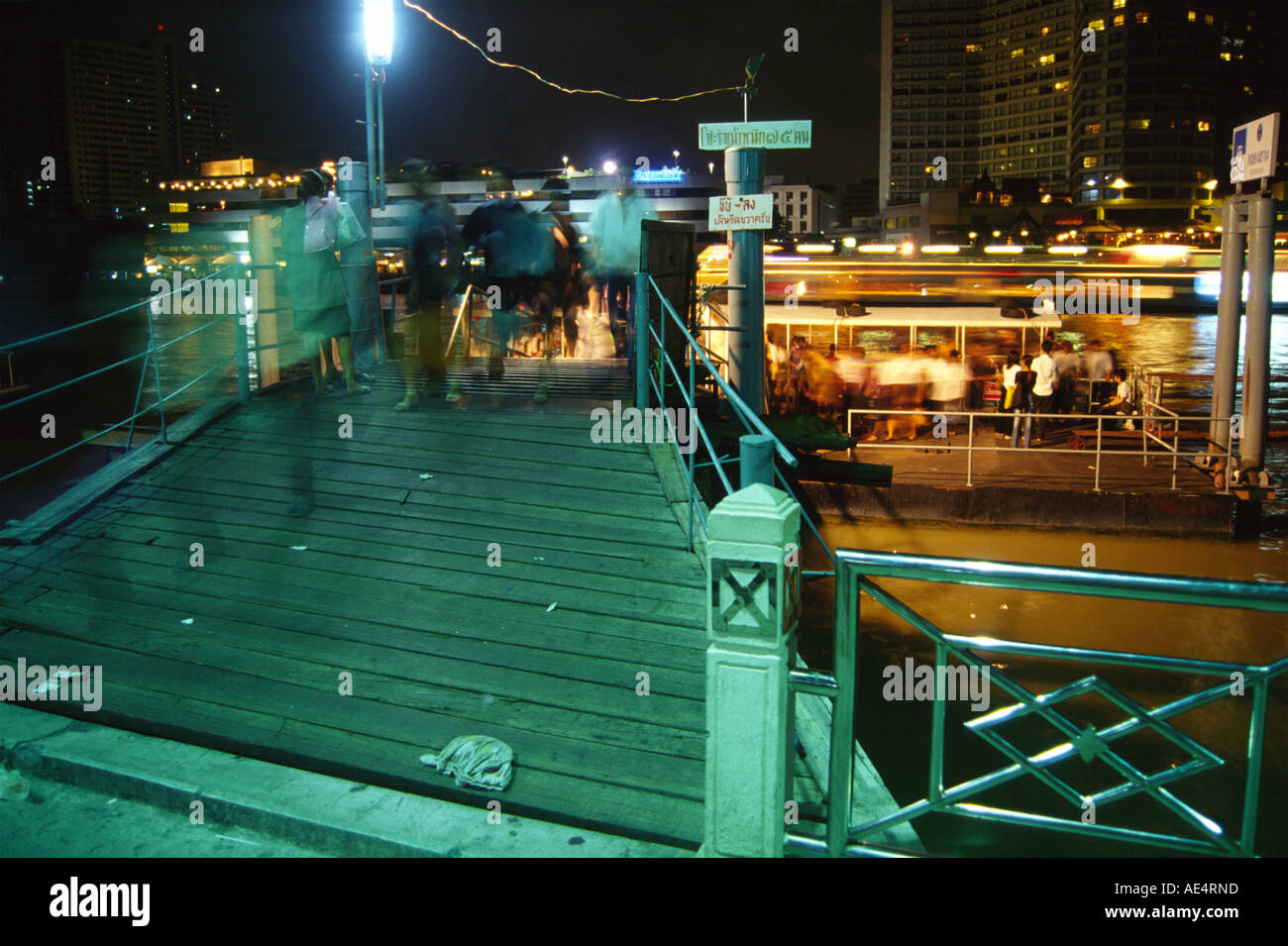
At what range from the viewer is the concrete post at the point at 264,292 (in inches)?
360

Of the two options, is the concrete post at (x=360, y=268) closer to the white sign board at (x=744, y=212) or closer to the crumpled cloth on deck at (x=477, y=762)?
the white sign board at (x=744, y=212)

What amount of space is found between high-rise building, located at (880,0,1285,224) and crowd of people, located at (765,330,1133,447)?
419 ft

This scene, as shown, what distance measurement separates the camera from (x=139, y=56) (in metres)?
102

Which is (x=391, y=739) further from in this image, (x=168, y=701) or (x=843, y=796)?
(x=843, y=796)

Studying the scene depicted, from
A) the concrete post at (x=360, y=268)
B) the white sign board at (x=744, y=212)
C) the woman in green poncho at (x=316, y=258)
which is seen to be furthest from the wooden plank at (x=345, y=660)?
the white sign board at (x=744, y=212)

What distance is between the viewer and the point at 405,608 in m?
5.55

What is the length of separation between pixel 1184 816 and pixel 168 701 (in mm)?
4438

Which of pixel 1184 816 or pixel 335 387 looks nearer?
pixel 1184 816

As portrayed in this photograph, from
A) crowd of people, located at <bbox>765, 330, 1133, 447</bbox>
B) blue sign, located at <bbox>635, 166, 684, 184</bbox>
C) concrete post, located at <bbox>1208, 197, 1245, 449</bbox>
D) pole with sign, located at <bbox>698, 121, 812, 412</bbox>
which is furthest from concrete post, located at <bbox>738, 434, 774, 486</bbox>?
blue sign, located at <bbox>635, 166, 684, 184</bbox>

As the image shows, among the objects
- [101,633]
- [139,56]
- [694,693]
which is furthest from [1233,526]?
[139,56]

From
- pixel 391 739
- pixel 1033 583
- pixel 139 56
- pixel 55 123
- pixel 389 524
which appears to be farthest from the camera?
pixel 55 123

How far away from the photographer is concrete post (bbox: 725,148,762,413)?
9.37 metres

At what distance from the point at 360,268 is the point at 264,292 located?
106 centimetres

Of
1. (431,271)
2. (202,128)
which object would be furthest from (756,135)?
(202,128)
